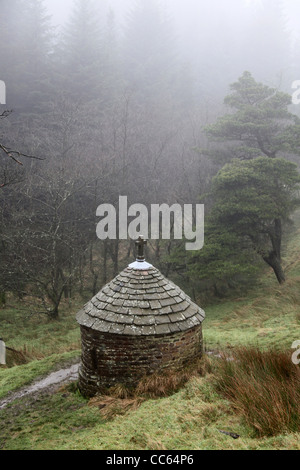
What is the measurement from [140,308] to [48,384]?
11.2 feet

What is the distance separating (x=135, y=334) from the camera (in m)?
6.10

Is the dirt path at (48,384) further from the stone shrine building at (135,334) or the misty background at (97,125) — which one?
the misty background at (97,125)

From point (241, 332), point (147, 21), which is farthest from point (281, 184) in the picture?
point (147, 21)

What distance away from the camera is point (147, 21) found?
33.5m

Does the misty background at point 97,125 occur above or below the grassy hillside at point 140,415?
above

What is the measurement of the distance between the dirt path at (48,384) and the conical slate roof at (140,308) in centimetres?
211

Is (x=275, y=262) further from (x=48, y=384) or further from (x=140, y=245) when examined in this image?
(x=48, y=384)

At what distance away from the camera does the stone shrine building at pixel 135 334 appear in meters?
6.22

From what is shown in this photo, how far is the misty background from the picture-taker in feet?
56.1

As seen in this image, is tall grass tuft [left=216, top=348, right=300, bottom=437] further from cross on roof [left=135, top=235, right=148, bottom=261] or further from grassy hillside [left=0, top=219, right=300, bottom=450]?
cross on roof [left=135, top=235, right=148, bottom=261]

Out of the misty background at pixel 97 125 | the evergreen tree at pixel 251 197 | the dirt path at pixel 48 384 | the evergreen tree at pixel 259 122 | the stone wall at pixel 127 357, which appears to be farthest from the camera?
the misty background at pixel 97 125

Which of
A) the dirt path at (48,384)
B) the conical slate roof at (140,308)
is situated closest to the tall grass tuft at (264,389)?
the conical slate roof at (140,308)

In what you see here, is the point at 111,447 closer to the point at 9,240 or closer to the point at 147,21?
the point at 9,240

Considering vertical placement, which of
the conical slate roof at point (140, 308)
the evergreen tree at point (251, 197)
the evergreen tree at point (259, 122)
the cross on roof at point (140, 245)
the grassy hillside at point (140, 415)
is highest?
the evergreen tree at point (259, 122)
